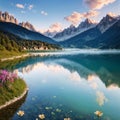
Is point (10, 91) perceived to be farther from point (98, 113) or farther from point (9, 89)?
point (98, 113)

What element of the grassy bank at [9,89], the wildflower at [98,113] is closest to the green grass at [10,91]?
the grassy bank at [9,89]

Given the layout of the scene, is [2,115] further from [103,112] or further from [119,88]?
[119,88]

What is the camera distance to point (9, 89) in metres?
36.2

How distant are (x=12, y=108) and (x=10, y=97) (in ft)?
8.90

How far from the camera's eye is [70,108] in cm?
3400

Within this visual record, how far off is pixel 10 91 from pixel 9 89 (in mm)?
356

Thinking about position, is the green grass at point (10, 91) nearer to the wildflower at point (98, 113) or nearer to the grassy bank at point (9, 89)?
the grassy bank at point (9, 89)

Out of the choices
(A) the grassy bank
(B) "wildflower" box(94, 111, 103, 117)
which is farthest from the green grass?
(B) "wildflower" box(94, 111, 103, 117)

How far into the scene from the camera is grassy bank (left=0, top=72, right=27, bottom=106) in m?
33.8

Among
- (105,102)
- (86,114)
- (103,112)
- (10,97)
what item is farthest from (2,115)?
(105,102)

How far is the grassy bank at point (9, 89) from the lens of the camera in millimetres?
33812

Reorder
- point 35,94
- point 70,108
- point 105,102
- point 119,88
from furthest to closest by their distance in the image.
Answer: point 119,88 → point 35,94 → point 105,102 → point 70,108

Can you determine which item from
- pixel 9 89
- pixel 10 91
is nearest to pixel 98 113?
pixel 10 91

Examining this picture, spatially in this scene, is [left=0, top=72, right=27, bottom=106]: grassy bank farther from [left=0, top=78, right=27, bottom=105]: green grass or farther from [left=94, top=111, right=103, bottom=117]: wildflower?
[left=94, top=111, right=103, bottom=117]: wildflower
